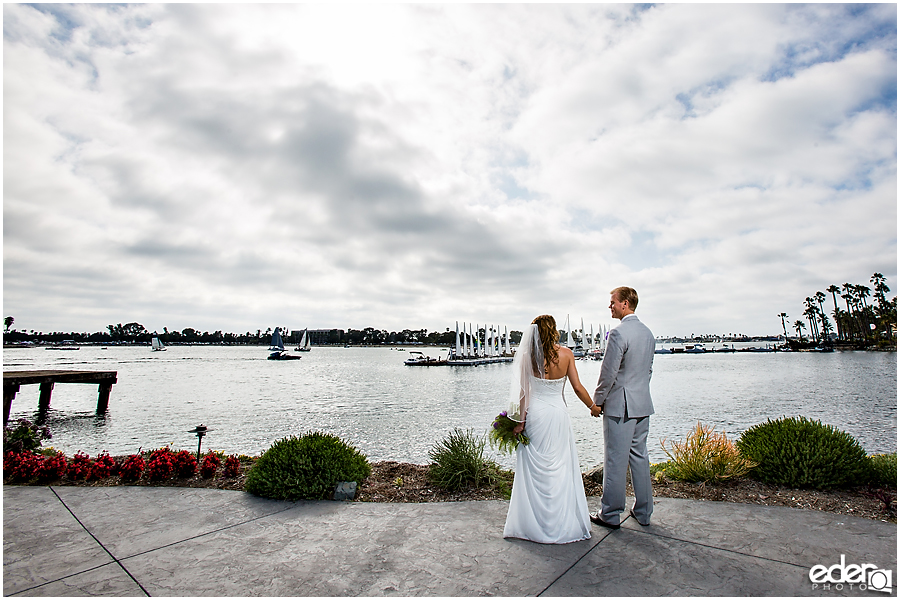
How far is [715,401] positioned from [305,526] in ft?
119

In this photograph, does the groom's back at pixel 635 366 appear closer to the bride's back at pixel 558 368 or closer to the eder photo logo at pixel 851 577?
the bride's back at pixel 558 368

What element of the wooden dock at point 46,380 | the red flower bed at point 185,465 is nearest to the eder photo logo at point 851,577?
the red flower bed at point 185,465

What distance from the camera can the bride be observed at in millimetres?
5090

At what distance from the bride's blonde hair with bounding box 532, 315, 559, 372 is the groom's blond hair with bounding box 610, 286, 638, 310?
0.98 meters

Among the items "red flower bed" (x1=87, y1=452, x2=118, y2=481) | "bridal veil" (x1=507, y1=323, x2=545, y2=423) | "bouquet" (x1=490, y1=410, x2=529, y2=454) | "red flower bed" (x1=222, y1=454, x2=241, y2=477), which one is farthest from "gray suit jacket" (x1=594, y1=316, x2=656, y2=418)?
"red flower bed" (x1=87, y1=452, x2=118, y2=481)

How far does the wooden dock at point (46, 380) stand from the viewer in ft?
72.2

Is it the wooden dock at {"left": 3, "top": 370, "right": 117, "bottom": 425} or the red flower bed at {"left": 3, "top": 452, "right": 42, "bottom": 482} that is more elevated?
the red flower bed at {"left": 3, "top": 452, "right": 42, "bottom": 482}

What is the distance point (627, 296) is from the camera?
19.3 ft

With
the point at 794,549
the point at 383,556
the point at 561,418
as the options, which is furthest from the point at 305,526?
the point at 794,549

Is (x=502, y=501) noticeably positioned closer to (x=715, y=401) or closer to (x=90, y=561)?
(x=90, y=561)

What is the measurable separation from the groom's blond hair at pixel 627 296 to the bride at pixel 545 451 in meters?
0.93

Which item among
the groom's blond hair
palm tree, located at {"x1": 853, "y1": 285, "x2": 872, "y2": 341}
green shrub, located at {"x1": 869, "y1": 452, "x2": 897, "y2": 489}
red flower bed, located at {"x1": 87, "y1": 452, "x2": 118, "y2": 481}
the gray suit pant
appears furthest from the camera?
palm tree, located at {"x1": 853, "y1": 285, "x2": 872, "y2": 341}

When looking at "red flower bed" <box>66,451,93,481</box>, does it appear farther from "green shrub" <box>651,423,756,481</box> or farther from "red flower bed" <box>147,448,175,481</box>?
"green shrub" <box>651,423,756,481</box>

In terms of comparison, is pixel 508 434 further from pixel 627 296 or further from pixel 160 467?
pixel 160 467
